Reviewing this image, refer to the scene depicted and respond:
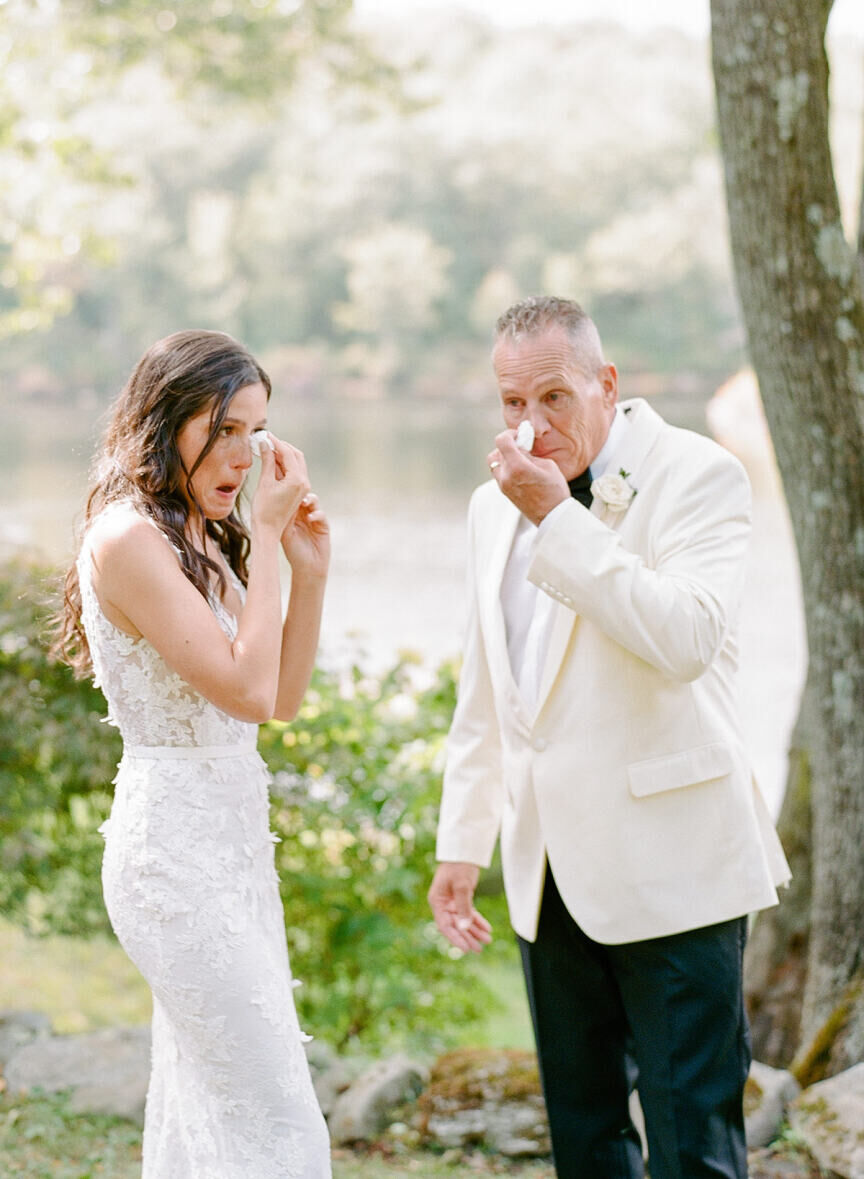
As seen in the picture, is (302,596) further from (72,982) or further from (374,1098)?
(72,982)

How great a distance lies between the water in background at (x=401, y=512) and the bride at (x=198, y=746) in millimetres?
9682

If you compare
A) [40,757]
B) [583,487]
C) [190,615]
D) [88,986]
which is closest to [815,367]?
[583,487]

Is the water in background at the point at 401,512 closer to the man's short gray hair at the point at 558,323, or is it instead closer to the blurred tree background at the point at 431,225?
the blurred tree background at the point at 431,225

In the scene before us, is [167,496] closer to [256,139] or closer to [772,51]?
[772,51]

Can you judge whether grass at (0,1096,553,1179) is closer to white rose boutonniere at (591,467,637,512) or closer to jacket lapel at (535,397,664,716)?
jacket lapel at (535,397,664,716)

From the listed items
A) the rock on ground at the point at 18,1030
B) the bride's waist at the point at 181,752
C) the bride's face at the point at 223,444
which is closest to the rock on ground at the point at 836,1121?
the bride's waist at the point at 181,752

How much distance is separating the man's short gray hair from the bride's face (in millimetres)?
456

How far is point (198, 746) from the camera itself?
7.07 feet

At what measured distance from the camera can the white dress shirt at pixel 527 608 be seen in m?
2.31

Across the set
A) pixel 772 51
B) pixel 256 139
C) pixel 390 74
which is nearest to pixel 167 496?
pixel 772 51

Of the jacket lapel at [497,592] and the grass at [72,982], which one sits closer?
the jacket lapel at [497,592]

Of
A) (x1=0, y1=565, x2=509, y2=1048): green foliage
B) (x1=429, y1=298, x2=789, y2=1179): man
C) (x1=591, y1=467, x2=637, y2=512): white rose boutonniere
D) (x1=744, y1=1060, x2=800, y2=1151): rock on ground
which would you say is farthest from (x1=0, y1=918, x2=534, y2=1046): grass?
(x1=591, y1=467, x2=637, y2=512): white rose boutonniere

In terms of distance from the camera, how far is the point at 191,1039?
6.93ft

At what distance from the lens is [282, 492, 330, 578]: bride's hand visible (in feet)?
7.52
